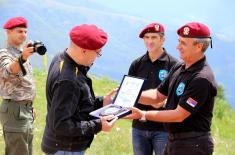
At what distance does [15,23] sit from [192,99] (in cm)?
263

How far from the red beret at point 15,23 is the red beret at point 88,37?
224cm

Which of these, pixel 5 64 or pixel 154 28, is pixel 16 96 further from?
pixel 154 28

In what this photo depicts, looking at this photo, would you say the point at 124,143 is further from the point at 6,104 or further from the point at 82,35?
the point at 82,35

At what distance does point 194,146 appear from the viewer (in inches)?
183

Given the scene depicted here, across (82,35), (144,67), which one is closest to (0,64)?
(144,67)

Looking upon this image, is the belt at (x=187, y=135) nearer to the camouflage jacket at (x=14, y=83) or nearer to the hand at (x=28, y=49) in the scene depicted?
the hand at (x=28, y=49)

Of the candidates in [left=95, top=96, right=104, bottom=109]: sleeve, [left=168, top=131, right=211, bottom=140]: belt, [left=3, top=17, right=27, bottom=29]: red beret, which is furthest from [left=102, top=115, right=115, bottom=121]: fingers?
[left=3, top=17, right=27, bottom=29]: red beret

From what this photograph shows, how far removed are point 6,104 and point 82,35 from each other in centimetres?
242

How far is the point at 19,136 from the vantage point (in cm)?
589

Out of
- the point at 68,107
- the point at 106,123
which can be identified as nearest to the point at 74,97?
the point at 68,107

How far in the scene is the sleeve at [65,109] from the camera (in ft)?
12.4

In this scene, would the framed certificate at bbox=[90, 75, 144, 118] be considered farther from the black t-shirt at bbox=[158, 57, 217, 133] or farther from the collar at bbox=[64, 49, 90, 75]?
the collar at bbox=[64, 49, 90, 75]

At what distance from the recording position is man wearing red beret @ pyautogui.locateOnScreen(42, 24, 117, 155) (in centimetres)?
380

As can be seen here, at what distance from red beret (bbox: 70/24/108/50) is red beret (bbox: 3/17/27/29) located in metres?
2.24
